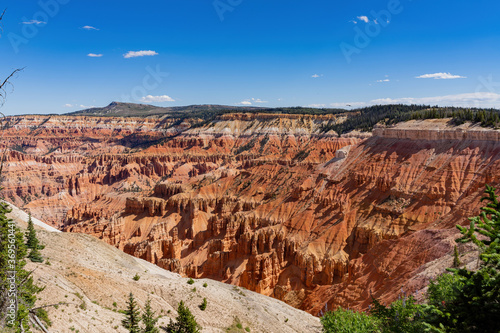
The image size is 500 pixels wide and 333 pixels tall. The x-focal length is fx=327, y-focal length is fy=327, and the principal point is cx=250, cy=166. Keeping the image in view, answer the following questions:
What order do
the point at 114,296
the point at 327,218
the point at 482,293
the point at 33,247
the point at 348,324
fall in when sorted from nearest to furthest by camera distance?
1. the point at 482,293
2. the point at 348,324
3. the point at 114,296
4. the point at 33,247
5. the point at 327,218

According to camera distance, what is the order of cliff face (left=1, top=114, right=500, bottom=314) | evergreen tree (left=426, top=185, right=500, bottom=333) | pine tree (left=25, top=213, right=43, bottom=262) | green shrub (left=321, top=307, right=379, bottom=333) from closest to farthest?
evergreen tree (left=426, top=185, right=500, bottom=333), green shrub (left=321, top=307, right=379, bottom=333), pine tree (left=25, top=213, right=43, bottom=262), cliff face (left=1, top=114, right=500, bottom=314)

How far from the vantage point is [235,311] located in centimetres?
2938

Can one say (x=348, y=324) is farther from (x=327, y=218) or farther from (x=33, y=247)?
(x=327, y=218)

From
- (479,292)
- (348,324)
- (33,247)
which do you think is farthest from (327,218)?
(479,292)

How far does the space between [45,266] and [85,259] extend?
22.5ft

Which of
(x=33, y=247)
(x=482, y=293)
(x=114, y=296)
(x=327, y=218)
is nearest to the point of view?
(x=482, y=293)

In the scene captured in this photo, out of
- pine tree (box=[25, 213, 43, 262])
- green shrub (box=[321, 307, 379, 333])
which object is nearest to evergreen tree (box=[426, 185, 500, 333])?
green shrub (box=[321, 307, 379, 333])

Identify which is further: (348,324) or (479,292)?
(348,324)

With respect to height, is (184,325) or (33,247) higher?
(33,247)

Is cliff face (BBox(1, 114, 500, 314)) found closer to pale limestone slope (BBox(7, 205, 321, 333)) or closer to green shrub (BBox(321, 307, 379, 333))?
green shrub (BBox(321, 307, 379, 333))

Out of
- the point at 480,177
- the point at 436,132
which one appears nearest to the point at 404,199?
the point at 480,177

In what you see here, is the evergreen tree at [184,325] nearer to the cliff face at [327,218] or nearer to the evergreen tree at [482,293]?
the evergreen tree at [482,293]

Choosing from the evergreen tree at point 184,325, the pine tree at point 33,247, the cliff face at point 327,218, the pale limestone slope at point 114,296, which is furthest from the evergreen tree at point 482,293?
the pine tree at point 33,247

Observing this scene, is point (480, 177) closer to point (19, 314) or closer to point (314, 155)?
point (19, 314)
